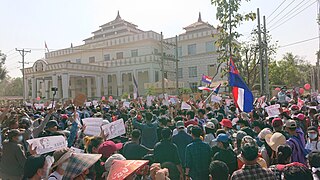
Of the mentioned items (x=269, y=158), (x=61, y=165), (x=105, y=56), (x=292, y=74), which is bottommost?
(x=269, y=158)

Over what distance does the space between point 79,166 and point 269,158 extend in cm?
315

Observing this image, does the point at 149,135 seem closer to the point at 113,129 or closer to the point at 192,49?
the point at 113,129

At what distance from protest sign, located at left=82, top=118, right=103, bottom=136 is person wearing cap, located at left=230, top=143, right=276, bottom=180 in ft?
13.2

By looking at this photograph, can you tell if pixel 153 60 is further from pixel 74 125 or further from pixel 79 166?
pixel 79 166

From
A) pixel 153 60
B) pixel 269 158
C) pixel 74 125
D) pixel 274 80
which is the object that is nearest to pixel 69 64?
pixel 153 60

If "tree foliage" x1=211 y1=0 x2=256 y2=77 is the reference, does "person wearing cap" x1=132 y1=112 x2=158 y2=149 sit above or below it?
below

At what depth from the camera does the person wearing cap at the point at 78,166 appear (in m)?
2.98

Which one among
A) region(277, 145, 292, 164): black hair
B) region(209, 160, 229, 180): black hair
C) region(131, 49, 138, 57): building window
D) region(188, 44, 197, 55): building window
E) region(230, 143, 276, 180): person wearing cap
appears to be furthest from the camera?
region(188, 44, 197, 55): building window

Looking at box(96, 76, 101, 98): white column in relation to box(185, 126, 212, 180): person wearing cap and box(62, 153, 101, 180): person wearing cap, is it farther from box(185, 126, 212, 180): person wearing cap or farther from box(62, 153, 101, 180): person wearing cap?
box(62, 153, 101, 180): person wearing cap

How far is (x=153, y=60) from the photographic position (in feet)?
152

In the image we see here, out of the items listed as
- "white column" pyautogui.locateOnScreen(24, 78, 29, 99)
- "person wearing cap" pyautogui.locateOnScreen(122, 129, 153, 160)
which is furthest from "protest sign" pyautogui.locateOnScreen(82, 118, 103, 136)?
"white column" pyautogui.locateOnScreen(24, 78, 29, 99)

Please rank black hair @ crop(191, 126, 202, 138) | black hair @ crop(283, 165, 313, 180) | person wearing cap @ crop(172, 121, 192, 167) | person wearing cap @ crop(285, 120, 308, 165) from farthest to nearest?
person wearing cap @ crop(172, 121, 192, 167), black hair @ crop(191, 126, 202, 138), person wearing cap @ crop(285, 120, 308, 165), black hair @ crop(283, 165, 313, 180)

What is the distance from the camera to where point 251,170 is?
3.41 meters

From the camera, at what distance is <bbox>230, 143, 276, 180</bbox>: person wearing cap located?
132 inches
